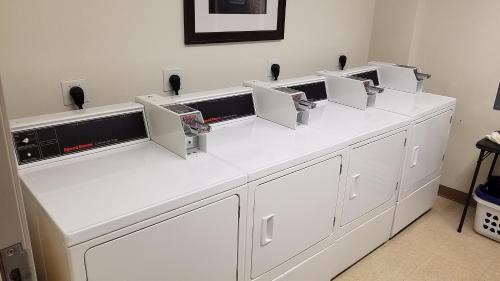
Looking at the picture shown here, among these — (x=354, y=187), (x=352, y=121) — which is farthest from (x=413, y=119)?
(x=354, y=187)

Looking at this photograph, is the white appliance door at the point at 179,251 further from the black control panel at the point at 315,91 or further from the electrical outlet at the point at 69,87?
the black control panel at the point at 315,91

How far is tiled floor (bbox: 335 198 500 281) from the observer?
238 centimetres

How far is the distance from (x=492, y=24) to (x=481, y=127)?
759mm

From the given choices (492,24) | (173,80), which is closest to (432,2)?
(492,24)

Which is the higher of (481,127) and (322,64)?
(322,64)

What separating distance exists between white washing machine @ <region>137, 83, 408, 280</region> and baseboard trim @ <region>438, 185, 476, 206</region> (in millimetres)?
1359

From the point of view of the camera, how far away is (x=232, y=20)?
2.26 meters

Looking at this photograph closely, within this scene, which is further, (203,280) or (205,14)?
(205,14)

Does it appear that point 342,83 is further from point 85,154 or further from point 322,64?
point 85,154

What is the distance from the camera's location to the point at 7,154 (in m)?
0.77

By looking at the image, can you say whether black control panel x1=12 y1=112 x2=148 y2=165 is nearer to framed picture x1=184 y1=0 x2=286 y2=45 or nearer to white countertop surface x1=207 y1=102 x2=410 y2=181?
white countertop surface x1=207 y1=102 x2=410 y2=181

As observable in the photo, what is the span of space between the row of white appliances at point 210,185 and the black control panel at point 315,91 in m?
0.05

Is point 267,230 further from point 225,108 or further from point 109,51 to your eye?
point 109,51

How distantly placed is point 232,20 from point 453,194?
2377mm
